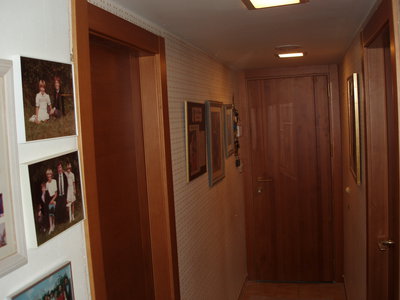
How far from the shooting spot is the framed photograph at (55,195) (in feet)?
3.76

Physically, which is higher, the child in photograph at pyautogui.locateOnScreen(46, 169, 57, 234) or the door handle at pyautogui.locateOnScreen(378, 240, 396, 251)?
the child in photograph at pyautogui.locateOnScreen(46, 169, 57, 234)

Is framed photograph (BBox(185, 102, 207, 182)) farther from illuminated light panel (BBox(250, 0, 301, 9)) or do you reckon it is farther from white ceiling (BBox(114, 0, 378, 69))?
illuminated light panel (BBox(250, 0, 301, 9))

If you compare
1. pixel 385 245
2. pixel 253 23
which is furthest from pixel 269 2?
pixel 385 245

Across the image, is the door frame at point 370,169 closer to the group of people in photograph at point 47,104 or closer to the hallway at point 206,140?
the hallway at point 206,140

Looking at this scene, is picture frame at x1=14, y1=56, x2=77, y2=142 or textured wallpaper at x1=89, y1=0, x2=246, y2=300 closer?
picture frame at x1=14, y1=56, x2=77, y2=142

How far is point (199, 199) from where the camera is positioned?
291 cm

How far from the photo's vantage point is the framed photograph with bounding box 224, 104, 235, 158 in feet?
12.3

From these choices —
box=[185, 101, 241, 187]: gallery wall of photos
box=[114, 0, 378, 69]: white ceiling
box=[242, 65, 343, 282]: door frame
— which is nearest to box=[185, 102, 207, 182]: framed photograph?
box=[185, 101, 241, 187]: gallery wall of photos

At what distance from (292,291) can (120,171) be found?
320cm

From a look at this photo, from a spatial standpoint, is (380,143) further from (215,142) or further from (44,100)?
(44,100)

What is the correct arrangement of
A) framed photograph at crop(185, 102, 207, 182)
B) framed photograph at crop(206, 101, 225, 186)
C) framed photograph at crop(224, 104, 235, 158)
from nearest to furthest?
framed photograph at crop(185, 102, 207, 182) → framed photograph at crop(206, 101, 225, 186) → framed photograph at crop(224, 104, 235, 158)

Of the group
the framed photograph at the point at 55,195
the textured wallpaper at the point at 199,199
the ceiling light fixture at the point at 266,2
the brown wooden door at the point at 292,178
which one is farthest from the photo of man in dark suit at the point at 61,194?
the brown wooden door at the point at 292,178

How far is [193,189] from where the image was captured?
2.77 metres

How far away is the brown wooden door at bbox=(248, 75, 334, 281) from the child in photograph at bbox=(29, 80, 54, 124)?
12.0ft
